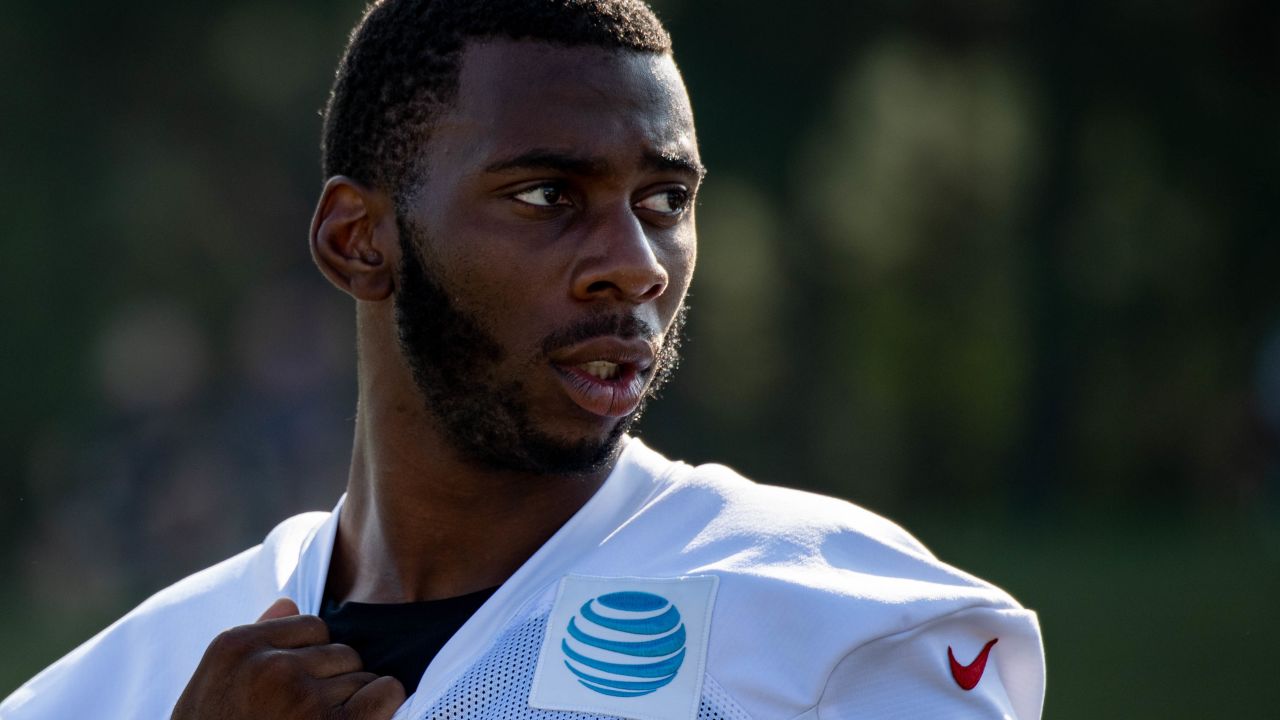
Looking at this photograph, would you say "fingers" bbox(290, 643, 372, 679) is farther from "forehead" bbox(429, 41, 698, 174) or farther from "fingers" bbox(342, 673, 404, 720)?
"forehead" bbox(429, 41, 698, 174)

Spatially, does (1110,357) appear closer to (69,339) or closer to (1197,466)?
(1197,466)

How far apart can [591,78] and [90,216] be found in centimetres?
1348

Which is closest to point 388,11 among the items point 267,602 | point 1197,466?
point 267,602

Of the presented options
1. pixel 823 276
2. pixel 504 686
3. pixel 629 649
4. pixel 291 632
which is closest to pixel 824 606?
pixel 629 649

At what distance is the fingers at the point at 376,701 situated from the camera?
8.08ft

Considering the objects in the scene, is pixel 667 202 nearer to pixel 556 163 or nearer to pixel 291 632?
pixel 556 163

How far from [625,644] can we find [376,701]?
381 millimetres

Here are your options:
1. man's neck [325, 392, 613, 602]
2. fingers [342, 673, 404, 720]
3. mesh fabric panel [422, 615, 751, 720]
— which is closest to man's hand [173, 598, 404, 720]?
fingers [342, 673, 404, 720]

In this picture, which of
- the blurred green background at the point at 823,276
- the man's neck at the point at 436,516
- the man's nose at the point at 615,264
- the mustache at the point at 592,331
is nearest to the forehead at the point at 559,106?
the man's nose at the point at 615,264

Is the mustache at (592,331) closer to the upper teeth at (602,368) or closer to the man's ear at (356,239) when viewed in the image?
the upper teeth at (602,368)

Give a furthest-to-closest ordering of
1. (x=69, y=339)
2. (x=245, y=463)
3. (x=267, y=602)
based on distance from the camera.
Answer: (x=69, y=339), (x=245, y=463), (x=267, y=602)

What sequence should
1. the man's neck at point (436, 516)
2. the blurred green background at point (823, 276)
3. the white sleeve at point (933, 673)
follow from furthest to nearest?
the blurred green background at point (823, 276), the man's neck at point (436, 516), the white sleeve at point (933, 673)

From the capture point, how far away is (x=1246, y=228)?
17125 mm

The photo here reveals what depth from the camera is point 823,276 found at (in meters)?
18.5
